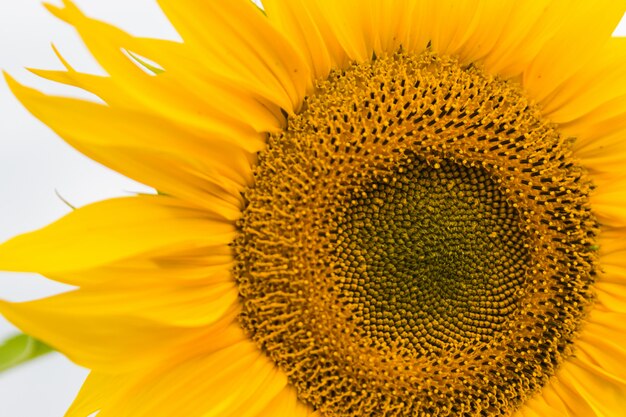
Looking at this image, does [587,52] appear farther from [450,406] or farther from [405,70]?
[450,406]

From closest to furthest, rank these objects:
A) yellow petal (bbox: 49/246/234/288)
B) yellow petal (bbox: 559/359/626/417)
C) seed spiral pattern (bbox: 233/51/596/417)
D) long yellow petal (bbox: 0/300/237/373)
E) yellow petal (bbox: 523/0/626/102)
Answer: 1. long yellow petal (bbox: 0/300/237/373)
2. yellow petal (bbox: 49/246/234/288)
3. seed spiral pattern (bbox: 233/51/596/417)
4. yellow petal (bbox: 523/0/626/102)
5. yellow petal (bbox: 559/359/626/417)

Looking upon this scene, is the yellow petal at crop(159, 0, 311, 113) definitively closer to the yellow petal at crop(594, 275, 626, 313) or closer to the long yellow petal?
the long yellow petal

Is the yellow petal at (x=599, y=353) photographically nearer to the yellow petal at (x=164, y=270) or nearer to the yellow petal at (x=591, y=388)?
the yellow petal at (x=591, y=388)

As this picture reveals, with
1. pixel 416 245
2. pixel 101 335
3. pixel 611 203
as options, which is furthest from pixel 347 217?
pixel 611 203

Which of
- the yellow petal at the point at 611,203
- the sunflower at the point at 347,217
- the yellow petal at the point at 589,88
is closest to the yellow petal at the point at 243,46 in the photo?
the sunflower at the point at 347,217

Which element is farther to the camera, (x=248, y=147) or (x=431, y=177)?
(x=431, y=177)

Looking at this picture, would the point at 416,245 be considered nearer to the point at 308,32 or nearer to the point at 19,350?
the point at 308,32

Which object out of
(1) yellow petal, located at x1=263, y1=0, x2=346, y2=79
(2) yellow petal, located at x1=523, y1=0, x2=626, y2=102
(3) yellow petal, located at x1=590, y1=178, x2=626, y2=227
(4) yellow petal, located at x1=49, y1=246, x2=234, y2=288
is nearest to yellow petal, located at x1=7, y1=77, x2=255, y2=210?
(4) yellow petal, located at x1=49, y1=246, x2=234, y2=288

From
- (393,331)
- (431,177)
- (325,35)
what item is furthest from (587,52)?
(393,331)
